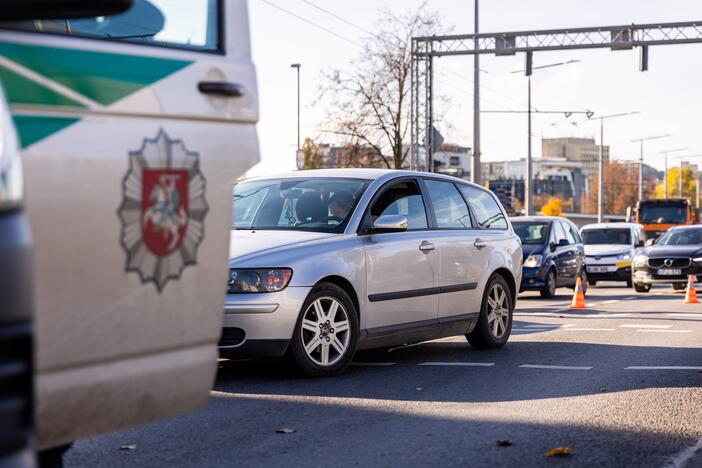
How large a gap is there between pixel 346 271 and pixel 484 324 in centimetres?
249

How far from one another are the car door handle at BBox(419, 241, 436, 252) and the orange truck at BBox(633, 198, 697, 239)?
130 ft

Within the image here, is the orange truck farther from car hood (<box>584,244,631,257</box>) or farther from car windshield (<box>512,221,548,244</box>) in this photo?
car windshield (<box>512,221,548,244</box>)

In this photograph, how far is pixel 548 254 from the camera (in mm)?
23109

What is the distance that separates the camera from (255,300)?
26.9 ft

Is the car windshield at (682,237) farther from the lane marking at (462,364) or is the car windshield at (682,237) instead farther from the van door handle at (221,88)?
the van door handle at (221,88)

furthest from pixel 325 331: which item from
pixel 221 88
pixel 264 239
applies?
pixel 221 88

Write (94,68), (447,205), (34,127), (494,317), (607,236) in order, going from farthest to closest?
(607,236)
(494,317)
(447,205)
(94,68)
(34,127)

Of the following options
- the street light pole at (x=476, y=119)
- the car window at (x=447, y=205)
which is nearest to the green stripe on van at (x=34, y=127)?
the car window at (x=447, y=205)

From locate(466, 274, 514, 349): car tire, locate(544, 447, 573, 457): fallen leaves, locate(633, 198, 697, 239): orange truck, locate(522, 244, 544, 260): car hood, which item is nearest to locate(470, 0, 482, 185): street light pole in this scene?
locate(522, 244, 544, 260): car hood

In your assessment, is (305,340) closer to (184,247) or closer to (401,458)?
(401,458)

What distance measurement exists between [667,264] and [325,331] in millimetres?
18017

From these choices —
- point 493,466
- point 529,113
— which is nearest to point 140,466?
point 493,466

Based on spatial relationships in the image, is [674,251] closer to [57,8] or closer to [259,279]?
[259,279]

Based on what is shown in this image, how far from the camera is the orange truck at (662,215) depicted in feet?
156
